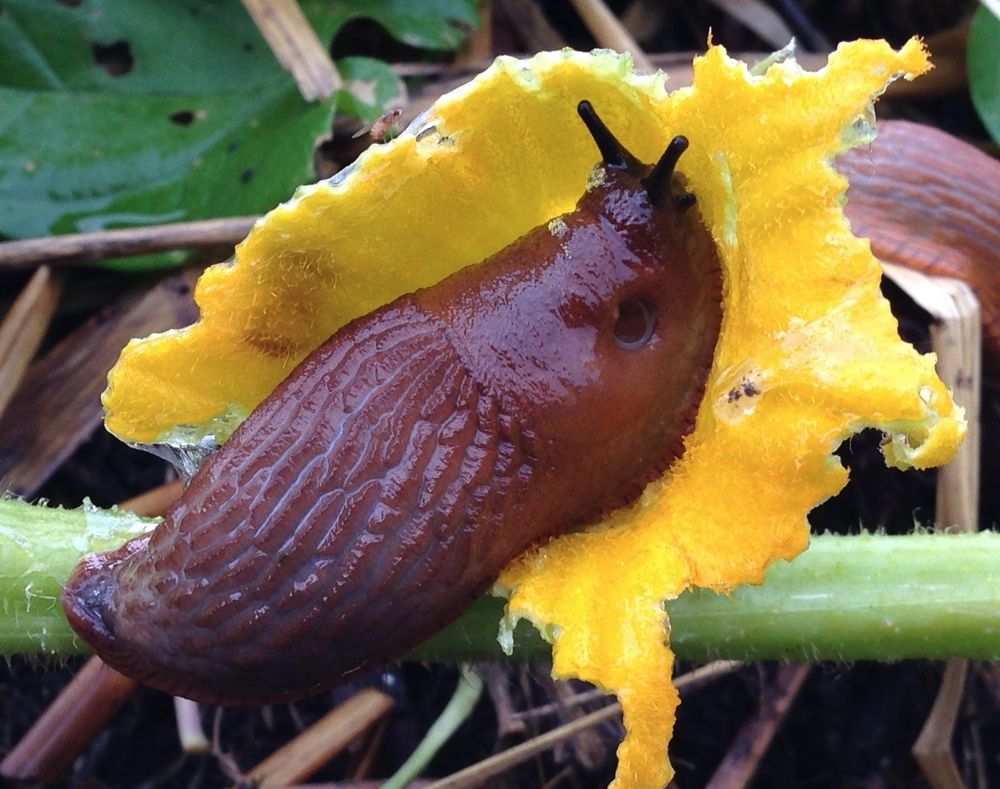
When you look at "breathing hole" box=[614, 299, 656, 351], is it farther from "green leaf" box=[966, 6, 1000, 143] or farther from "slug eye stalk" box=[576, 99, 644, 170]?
"green leaf" box=[966, 6, 1000, 143]

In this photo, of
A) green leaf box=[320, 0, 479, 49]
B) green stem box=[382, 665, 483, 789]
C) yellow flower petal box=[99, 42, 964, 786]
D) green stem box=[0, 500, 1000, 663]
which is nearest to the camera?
yellow flower petal box=[99, 42, 964, 786]

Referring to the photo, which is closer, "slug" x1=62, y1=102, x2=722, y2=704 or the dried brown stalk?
"slug" x1=62, y1=102, x2=722, y2=704

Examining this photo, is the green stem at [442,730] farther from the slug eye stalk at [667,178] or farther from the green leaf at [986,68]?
the green leaf at [986,68]

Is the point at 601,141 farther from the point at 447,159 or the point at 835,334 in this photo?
the point at 835,334

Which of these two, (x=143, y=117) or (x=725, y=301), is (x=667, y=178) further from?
(x=143, y=117)

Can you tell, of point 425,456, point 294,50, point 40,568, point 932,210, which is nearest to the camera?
point 425,456

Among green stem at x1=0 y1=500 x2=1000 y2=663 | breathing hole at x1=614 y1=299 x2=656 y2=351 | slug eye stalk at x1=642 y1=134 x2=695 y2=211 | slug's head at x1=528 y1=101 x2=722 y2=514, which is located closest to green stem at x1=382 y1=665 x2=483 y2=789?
green stem at x1=0 y1=500 x2=1000 y2=663

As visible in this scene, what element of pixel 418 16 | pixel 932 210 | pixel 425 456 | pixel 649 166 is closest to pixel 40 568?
pixel 425 456
